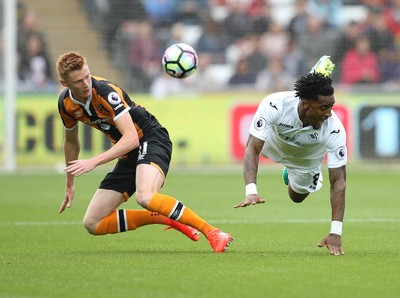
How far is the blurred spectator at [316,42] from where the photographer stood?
22.7m

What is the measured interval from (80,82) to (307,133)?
2150 mm

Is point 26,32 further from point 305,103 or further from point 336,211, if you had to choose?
point 336,211

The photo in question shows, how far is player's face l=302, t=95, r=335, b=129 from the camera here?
27.0 feet

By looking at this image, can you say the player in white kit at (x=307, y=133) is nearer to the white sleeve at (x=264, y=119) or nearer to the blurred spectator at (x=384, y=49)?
the white sleeve at (x=264, y=119)

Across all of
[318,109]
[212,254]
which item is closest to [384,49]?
[318,109]

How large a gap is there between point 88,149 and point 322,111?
12.8m

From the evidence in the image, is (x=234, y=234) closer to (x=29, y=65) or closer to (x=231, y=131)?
(x=231, y=131)

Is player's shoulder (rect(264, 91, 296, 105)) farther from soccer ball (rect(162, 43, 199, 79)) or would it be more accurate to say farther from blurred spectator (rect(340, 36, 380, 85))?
blurred spectator (rect(340, 36, 380, 85))

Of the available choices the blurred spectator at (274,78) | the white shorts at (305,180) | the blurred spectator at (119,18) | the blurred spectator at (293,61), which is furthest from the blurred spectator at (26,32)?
the white shorts at (305,180)

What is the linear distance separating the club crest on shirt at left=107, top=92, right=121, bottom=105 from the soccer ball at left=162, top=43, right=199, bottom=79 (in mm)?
2453

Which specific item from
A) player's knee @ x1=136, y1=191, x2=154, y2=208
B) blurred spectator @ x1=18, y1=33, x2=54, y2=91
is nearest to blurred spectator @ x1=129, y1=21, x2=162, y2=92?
blurred spectator @ x1=18, y1=33, x2=54, y2=91

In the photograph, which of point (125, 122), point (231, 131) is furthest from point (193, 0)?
point (125, 122)

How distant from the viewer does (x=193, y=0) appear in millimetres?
23828

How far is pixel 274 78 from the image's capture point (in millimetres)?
22422
